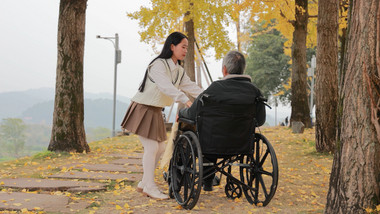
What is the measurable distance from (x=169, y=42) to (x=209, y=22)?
9961 mm

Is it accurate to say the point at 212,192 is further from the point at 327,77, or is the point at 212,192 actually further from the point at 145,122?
the point at 327,77

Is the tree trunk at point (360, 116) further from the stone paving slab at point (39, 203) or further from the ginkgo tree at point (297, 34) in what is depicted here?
the ginkgo tree at point (297, 34)

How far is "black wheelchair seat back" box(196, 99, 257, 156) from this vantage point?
12.6ft

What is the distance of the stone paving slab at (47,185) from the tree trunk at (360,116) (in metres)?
2.79

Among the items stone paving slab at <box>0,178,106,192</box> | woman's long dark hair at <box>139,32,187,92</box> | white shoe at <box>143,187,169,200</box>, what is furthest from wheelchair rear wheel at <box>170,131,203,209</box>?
stone paving slab at <box>0,178,106,192</box>

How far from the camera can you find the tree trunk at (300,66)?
13.6m

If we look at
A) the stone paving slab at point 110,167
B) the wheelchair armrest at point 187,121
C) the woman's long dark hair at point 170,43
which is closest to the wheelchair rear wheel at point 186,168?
the wheelchair armrest at point 187,121

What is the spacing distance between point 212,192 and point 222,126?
4.48 feet

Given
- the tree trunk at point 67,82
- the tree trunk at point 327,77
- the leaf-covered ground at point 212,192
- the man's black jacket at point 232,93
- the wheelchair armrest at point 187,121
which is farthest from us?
the tree trunk at point 67,82

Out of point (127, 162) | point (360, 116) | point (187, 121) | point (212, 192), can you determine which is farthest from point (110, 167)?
point (360, 116)

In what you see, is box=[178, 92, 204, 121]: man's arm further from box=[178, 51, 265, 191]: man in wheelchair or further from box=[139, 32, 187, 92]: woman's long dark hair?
box=[139, 32, 187, 92]: woman's long dark hair

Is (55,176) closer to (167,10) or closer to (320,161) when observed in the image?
(320,161)

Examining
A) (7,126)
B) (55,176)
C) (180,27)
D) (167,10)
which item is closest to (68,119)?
(55,176)

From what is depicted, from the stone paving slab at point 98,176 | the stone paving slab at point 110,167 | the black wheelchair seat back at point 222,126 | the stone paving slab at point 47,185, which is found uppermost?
the black wheelchair seat back at point 222,126
